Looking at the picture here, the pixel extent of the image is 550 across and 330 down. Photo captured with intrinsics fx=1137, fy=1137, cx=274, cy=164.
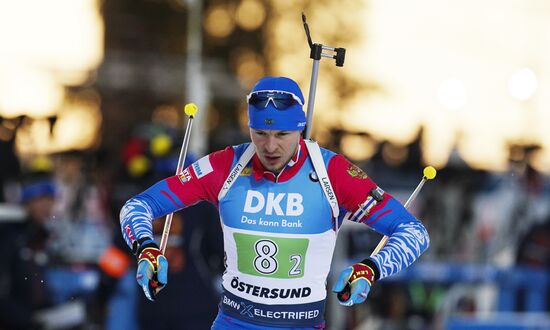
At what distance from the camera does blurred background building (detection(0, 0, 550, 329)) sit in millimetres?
11164

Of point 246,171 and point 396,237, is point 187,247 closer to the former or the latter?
point 246,171

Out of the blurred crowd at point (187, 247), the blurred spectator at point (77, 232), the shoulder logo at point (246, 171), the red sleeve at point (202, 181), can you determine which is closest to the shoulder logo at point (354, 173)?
the shoulder logo at point (246, 171)

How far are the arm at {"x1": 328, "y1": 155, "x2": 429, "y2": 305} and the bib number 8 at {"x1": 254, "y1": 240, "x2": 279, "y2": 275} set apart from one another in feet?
1.43

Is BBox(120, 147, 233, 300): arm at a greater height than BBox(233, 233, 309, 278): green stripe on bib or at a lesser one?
greater

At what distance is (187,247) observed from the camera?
8859 millimetres

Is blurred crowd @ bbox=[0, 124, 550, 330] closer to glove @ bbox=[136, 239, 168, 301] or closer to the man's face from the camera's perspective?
the man's face

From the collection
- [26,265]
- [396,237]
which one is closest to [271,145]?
[396,237]

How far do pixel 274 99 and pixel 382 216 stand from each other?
0.83 m

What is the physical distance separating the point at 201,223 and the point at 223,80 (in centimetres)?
1768

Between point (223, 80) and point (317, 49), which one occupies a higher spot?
point (317, 49)

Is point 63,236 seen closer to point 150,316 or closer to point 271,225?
point 150,316

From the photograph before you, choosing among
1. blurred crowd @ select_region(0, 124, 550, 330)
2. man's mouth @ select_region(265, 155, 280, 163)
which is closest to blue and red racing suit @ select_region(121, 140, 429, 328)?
man's mouth @ select_region(265, 155, 280, 163)

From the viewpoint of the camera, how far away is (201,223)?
29.0ft

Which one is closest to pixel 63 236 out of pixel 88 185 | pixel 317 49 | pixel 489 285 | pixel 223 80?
pixel 88 185
